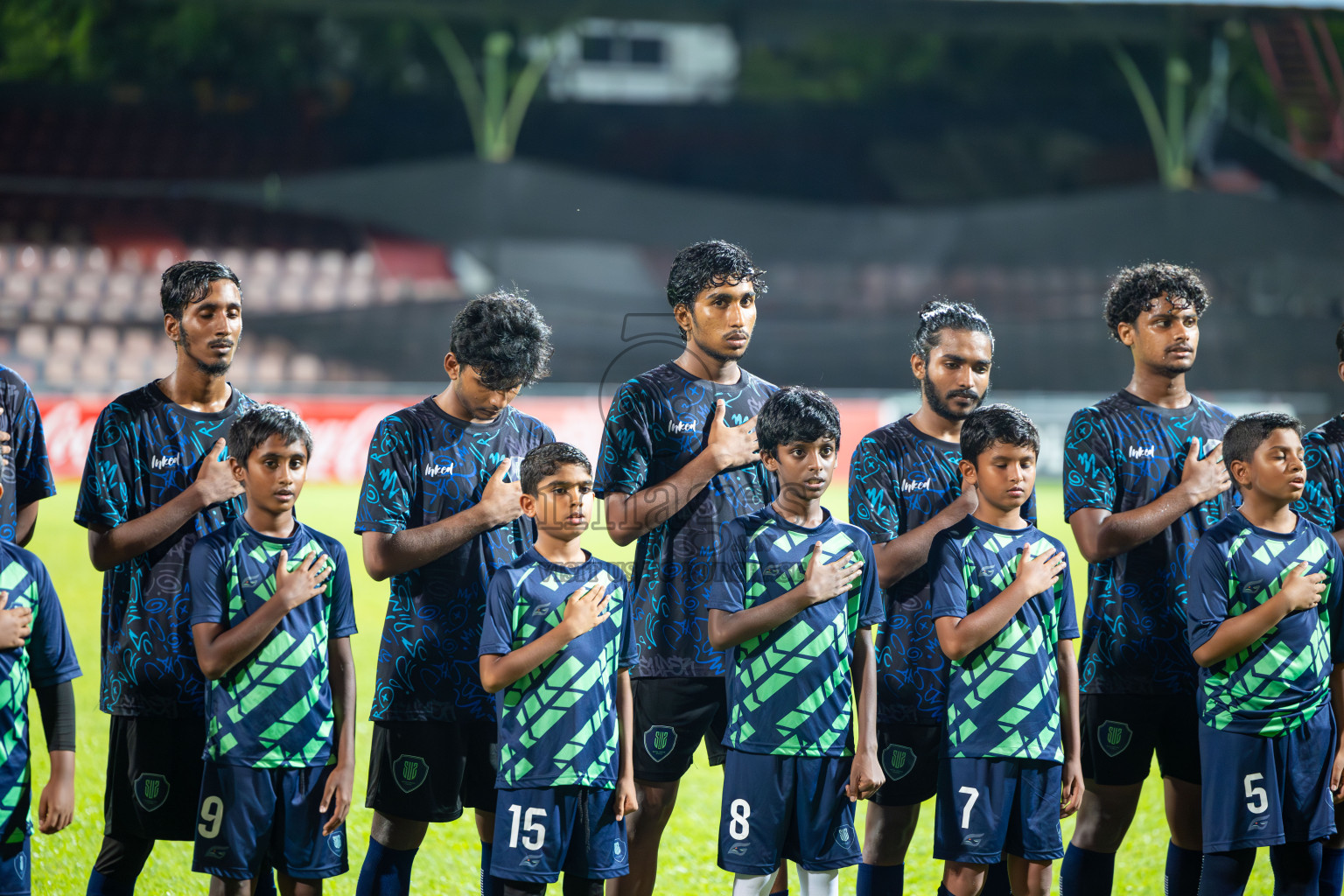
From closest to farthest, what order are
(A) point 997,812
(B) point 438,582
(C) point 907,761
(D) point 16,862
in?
(D) point 16,862, (A) point 997,812, (B) point 438,582, (C) point 907,761

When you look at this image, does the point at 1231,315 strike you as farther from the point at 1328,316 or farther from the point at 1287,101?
the point at 1287,101

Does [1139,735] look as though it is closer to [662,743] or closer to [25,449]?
[662,743]

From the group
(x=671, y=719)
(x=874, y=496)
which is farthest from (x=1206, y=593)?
(x=671, y=719)

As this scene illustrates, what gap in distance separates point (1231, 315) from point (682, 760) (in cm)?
1874

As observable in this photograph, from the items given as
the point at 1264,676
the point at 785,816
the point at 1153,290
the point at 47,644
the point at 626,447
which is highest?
the point at 1153,290

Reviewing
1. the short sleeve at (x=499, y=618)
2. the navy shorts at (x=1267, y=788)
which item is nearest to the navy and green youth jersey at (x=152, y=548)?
the short sleeve at (x=499, y=618)

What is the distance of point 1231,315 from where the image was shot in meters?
20.1

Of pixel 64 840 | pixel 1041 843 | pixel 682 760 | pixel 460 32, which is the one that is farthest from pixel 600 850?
pixel 460 32

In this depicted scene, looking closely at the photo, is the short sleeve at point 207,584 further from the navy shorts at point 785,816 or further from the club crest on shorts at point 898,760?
the club crest on shorts at point 898,760

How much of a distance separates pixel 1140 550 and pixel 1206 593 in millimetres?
368

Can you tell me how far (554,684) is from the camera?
3.46 meters

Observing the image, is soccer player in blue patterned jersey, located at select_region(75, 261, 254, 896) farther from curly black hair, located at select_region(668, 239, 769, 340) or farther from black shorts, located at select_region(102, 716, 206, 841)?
curly black hair, located at select_region(668, 239, 769, 340)

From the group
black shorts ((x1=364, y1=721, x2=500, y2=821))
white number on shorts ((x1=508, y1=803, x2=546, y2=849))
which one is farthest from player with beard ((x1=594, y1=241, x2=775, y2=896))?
white number on shorts ((x1=508, y1=803, x2=546, y2=849))

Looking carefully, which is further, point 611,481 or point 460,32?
point 460,32
